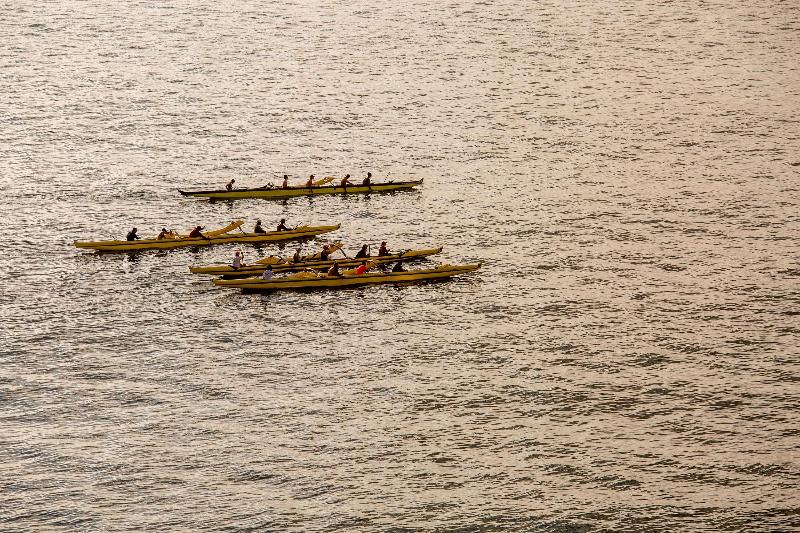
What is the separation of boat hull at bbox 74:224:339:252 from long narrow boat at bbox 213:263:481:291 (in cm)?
727

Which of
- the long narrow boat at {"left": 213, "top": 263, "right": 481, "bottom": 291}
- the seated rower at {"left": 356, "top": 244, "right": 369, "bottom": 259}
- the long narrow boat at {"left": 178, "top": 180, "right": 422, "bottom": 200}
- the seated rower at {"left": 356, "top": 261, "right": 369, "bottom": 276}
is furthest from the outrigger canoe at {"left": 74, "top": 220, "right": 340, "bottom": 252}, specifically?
the seated rower at {"left": 356, "top": 261, "right": 369, "bottom": 276}

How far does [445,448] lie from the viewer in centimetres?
6756

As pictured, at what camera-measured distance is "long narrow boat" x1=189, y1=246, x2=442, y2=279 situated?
84750mm

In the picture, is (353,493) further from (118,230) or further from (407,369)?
(118,230)

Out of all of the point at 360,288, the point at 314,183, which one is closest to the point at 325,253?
the point at 360,288

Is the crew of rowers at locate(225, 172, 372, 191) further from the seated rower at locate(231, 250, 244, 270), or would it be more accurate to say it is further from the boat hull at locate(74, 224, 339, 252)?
the seated rower at locate(231, 250, 244, 270)

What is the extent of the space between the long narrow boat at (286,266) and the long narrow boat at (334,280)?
0.90 m

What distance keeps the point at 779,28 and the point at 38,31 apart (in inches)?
3474

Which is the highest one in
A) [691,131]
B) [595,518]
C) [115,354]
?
[691,131]

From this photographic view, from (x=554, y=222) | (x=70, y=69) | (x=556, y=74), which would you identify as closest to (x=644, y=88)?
(x=556, y=74)

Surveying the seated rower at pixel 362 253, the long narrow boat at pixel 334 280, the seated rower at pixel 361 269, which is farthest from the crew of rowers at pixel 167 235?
the seated rower at pixel 361 269

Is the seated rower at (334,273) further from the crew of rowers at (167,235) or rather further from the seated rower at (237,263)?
the crew of rowers at (167,235)

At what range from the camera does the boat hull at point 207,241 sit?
293 feet

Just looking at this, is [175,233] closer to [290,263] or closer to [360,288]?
[290,263]
